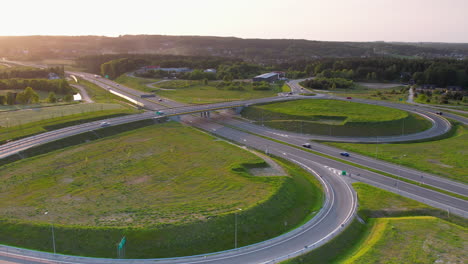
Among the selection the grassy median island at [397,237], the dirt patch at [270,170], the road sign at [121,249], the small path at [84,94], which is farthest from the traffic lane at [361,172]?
the small path at [84,94]

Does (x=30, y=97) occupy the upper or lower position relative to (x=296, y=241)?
upper

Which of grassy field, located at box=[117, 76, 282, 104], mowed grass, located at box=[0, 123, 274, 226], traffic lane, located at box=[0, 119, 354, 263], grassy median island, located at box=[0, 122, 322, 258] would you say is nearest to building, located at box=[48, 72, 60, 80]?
grassy field, located at box=[117, 76, 282, 104]

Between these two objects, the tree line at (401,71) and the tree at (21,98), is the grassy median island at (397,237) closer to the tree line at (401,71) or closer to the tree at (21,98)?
the tree at (21,98)

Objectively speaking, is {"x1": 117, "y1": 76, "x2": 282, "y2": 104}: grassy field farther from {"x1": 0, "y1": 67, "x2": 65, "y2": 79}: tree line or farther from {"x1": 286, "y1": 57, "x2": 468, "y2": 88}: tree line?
{"x1": 286, "y1": 57, "x2": 468, "y2": 88}: tree line

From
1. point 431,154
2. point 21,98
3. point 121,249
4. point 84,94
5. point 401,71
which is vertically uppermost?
point 401,71

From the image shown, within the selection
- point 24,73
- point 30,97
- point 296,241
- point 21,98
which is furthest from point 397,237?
point 24,73

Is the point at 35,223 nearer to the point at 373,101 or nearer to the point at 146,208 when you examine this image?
the point at 146,208

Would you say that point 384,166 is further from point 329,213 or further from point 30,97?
point 30,97

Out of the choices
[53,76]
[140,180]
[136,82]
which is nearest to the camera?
[140,180]
